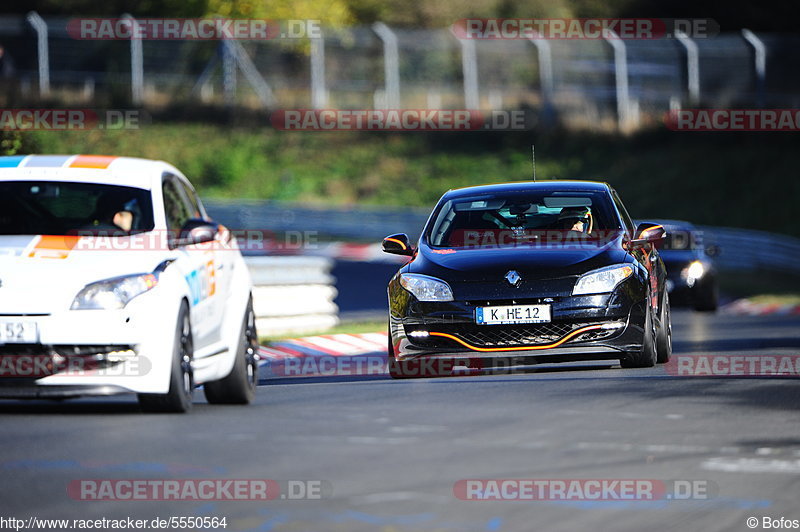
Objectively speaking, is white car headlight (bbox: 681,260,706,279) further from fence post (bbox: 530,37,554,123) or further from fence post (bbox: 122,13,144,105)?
fence post (bbox: 122,13,144,105)

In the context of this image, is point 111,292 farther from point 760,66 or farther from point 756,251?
point 760,66

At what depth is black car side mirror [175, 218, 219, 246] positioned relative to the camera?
1043cm

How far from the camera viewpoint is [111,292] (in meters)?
9.77

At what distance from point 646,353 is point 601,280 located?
734 mm

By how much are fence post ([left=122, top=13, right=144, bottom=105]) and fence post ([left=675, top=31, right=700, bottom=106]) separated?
16453 millimetres

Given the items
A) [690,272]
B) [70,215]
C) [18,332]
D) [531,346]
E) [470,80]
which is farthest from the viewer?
[470,80]

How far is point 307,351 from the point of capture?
57.7ft

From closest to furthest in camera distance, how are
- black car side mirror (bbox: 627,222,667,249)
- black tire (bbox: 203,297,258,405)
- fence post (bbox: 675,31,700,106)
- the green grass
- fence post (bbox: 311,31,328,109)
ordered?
black tire (bbox: 203,297,258,405)
black car side mirror (bbox: 627,222,667,249)
fence post (bbox: 675,31,700,106)
the green grass
fence post (bbox: 311,31,328,109)

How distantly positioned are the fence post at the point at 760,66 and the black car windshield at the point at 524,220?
31.6 meters

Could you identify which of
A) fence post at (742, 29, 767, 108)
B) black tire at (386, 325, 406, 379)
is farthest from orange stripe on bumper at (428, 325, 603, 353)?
fence post at (742, 29, 767, 108)

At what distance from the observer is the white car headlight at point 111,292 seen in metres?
9.70

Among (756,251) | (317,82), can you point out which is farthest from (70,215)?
(317,82)

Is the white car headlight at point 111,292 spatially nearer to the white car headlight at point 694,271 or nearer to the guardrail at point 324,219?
the white car headlight at point 694,271

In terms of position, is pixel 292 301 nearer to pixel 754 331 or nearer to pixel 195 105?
pixel 754 331
